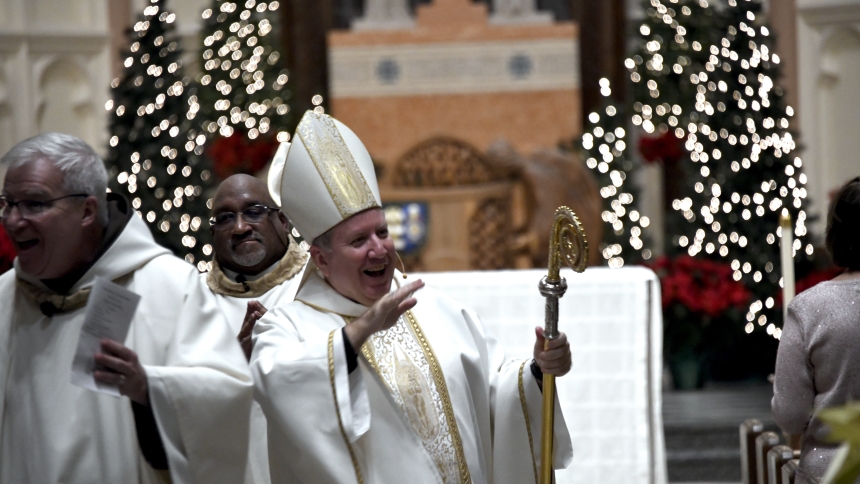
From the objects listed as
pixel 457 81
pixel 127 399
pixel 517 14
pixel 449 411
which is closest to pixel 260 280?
pixel 127 399

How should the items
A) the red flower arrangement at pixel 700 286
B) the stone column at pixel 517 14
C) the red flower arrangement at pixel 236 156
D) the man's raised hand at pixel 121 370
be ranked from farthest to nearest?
the stone column at pixel 517 14 < the red flower arrangement at pixel 236 156 < the red flower arrangement at pixel 700 286 < the man's raised hand at pixel 121 370

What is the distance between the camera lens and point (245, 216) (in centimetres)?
355

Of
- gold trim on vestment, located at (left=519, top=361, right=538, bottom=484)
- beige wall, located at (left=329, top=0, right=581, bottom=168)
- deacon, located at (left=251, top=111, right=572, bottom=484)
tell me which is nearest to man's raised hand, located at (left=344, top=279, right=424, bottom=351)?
deacon, located at (left=251, top=111, right=572, bottom=484)

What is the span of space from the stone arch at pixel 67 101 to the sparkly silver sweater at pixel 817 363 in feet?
22.7

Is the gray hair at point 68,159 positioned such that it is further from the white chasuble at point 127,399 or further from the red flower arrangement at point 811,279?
the red flower arrangement at point 811,279

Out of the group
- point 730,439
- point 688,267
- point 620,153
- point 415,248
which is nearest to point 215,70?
point 415,248

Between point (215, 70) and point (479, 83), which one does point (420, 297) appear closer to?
point (215, 70)

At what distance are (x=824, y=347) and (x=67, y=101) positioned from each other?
23.7ft

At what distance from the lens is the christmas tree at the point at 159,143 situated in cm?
685

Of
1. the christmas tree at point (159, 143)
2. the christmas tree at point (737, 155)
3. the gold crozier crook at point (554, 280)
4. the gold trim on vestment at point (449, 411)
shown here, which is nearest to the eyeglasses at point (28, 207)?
the gold trim on vestment at point (449, 411)

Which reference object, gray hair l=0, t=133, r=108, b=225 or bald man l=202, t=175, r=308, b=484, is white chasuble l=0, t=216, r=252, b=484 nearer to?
gray hair l=0, t=133, r=108, b=225

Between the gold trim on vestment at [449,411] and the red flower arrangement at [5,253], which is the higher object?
the red flower arrangement at [5,253]

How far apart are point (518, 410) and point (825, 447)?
82 centimetres

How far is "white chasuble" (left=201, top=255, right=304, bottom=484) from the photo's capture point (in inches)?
135
